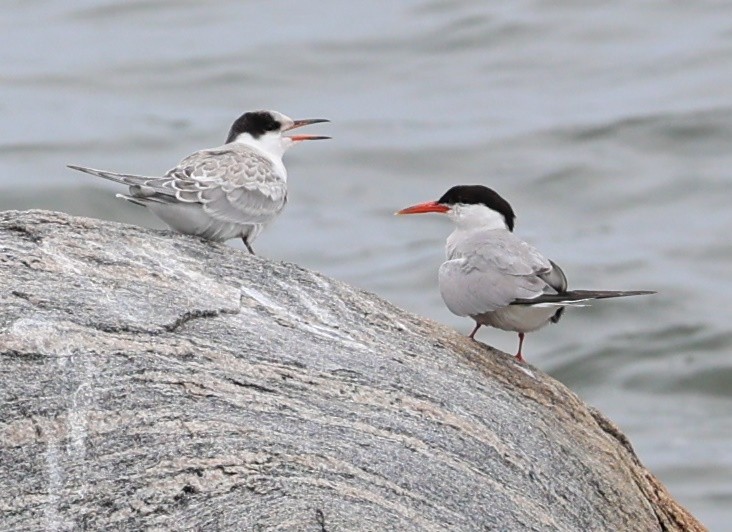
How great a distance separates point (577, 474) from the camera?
6484 millimetres

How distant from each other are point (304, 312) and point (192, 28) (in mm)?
21795

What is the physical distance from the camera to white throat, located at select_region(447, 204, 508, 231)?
26.1 feet

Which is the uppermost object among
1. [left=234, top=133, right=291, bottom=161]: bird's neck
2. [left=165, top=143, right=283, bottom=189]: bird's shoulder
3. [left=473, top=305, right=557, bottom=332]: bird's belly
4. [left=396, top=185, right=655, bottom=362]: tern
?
[left=165, top=143, right=283, bottom=189]: bird's shoulder

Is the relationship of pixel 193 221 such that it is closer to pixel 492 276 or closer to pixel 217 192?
pixel 217 192

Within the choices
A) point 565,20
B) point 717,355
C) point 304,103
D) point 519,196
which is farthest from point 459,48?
point 717,355

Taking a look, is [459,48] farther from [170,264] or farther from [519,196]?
[170,264]

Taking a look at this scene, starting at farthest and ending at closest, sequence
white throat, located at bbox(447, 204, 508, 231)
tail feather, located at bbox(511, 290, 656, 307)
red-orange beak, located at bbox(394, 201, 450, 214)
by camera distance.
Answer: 1. red-orange beak, located at bbox(394, 201, 450, 214)
2. white throat, located at bbox(447, 204, 508, 231)
3. tail feather, located at bbox(511, 290, 656, 307)

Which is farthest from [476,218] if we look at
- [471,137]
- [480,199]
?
[471,137]

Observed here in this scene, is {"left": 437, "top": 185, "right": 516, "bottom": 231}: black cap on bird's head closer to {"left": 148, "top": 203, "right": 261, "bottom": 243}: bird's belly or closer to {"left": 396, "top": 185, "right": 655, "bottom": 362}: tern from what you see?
{"left": 396, "top": 185, "right": 655, "bottom": 362}: tern

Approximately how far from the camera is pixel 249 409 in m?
5.54

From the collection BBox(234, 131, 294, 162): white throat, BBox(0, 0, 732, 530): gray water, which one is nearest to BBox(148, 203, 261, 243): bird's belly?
BBox(234, 131, 294, 162): white throat

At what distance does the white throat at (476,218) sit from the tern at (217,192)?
3.06 feet

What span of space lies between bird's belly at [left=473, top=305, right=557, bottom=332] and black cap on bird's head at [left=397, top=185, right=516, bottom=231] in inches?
33.1

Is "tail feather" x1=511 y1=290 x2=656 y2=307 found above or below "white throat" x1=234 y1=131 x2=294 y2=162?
below
